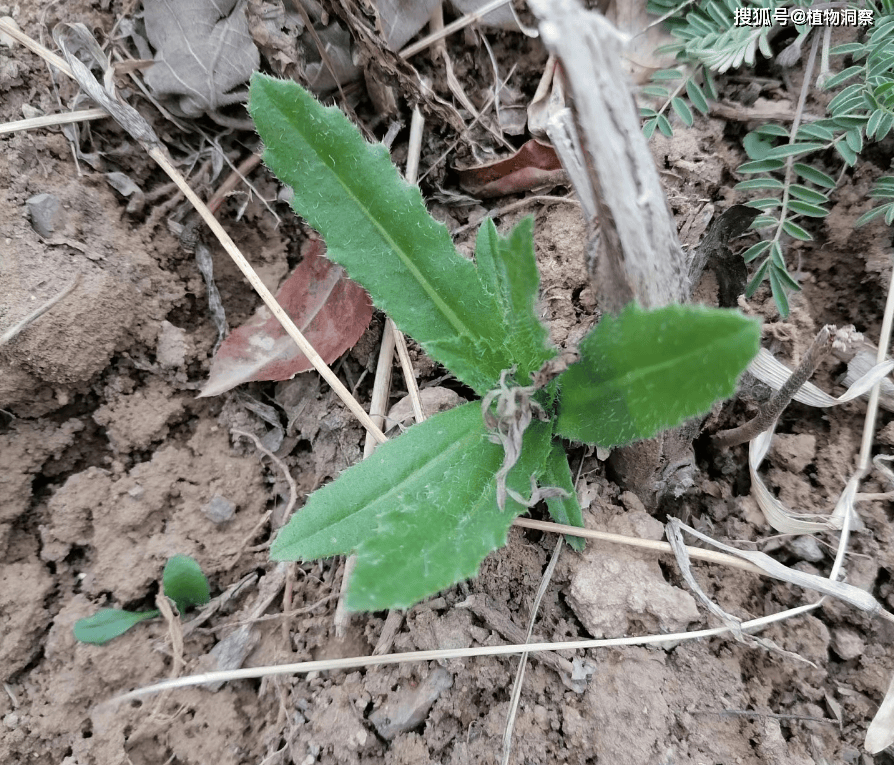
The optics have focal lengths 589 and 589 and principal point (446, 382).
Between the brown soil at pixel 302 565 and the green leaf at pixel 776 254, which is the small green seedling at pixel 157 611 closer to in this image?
the brown soil at pixel 302 565

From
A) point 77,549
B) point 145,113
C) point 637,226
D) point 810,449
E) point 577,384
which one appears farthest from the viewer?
point 145,113

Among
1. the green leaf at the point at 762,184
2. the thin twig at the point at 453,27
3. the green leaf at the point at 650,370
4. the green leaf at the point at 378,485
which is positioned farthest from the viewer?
the thin twig at the point at 453,27

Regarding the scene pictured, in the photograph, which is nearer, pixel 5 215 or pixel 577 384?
pixel 577 384

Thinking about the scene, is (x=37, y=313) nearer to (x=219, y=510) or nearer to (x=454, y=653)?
(x=219, y=510)

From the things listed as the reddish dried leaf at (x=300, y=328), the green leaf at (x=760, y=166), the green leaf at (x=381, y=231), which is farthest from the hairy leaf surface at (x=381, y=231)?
Answer: the green leaf at (x=760, y=166)

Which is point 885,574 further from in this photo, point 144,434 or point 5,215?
point 5,215

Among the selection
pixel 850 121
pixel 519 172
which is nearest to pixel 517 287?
pixel 519 172

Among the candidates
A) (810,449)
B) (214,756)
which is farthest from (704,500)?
(214,756)
